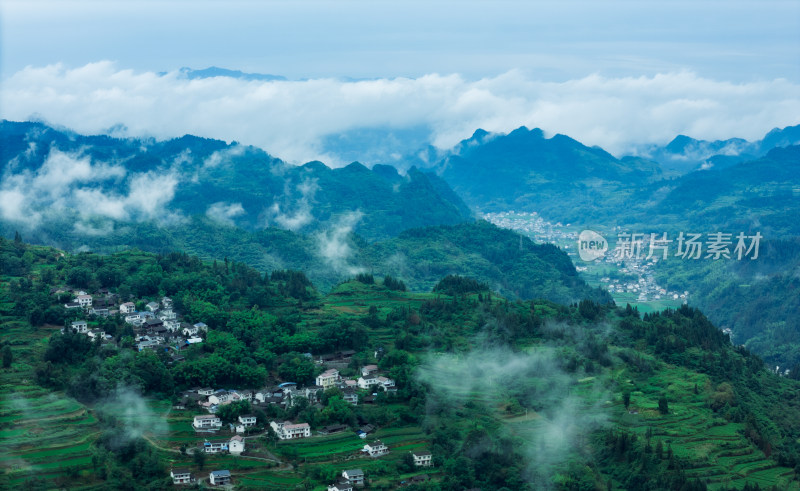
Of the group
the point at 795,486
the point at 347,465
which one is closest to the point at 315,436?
the point at 347,465

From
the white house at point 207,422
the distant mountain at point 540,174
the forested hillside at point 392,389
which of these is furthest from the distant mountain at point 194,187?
the white house at point 207,422

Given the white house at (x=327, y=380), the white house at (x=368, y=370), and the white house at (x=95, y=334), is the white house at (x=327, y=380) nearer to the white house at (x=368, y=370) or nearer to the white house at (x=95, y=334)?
the white house at (x=368, y=370)

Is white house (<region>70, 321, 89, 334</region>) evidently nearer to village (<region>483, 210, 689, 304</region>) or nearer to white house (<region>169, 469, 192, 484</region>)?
white house (<region>169, 469, 192, 484</region>)

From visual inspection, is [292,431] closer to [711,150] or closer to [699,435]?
[699,435]

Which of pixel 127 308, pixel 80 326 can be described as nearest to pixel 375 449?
pixel 80 326

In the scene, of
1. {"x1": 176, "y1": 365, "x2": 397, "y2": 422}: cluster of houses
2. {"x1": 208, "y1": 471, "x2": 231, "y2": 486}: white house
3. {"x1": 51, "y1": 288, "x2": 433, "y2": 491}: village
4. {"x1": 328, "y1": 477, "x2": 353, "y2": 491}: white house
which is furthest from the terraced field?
{"x1": 328, "y1": 477, "x2": 353, "y2": 491}: white house
